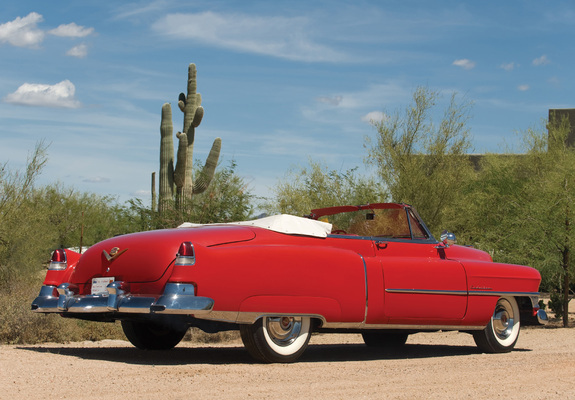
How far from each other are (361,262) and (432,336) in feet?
21.8

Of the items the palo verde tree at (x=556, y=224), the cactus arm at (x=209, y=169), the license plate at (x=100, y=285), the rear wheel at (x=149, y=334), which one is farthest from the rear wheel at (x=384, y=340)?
the cactus arm at (x=209, y=169)

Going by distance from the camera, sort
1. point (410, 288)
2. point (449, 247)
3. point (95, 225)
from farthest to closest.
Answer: point (95, 225), point (449, 247), point (410, 288)

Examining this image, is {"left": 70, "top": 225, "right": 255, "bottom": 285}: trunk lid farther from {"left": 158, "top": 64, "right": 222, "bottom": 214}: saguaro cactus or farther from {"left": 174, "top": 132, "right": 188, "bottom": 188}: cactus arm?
{"left": 174, "top": 132, "right": 188, "bottom": 188}: cactus arm

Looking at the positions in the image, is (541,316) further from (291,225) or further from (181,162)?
(181,162)

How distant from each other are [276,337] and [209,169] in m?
16.8

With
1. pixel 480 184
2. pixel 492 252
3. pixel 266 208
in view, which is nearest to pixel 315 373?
pixel 492 252

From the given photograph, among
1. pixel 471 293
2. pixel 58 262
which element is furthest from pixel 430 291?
pixel 58 262

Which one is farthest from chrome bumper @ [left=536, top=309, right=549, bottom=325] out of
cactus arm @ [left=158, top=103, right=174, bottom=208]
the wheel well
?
cactus arm @ [left=158, top=103, right=174, bottom=208]

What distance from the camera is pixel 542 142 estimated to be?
979 inches

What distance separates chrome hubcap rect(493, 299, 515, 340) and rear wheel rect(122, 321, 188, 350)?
150 inches

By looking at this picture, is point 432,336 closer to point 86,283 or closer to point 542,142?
point 86,283

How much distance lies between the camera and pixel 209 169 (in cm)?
2369

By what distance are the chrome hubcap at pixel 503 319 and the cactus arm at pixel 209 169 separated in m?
14.8

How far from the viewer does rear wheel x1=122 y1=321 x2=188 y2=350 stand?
8477 mm
